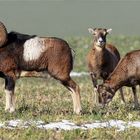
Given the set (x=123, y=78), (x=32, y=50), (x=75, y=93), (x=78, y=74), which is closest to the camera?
(x=32, y=50)

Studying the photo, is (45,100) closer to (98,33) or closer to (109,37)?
(98,33)

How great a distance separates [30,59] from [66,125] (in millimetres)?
2674

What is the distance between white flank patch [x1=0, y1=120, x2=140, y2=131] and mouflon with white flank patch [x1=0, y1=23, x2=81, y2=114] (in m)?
1.78

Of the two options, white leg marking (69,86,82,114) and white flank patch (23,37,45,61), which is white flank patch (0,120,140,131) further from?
white flank patch (23,37,45,61)

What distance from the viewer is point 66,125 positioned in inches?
538

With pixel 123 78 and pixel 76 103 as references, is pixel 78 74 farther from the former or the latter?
pixel 76 103

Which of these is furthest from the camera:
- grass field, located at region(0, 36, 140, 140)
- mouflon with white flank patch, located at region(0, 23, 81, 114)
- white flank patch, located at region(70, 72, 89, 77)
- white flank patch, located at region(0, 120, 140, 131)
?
white flank patch, located at region(70, 72, 89, 77)

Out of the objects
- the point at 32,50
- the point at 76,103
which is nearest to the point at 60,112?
the point at 76,103

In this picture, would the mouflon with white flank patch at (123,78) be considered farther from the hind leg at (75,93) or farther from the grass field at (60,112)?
the hind leg at (75,93)

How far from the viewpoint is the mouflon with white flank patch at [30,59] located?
15.7m

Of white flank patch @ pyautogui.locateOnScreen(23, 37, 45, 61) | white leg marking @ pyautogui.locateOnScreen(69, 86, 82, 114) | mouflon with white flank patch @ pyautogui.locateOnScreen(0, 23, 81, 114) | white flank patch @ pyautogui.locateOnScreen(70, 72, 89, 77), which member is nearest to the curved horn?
mouflon with white flank patch @ pyautogui.locateOnScreen(0, 23, 81, 114)

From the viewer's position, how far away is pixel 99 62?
61.5 ft

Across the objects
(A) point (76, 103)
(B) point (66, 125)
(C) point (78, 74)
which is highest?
(A) point (76, 103)

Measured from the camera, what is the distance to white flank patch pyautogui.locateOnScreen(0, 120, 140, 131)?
13.5 metres
